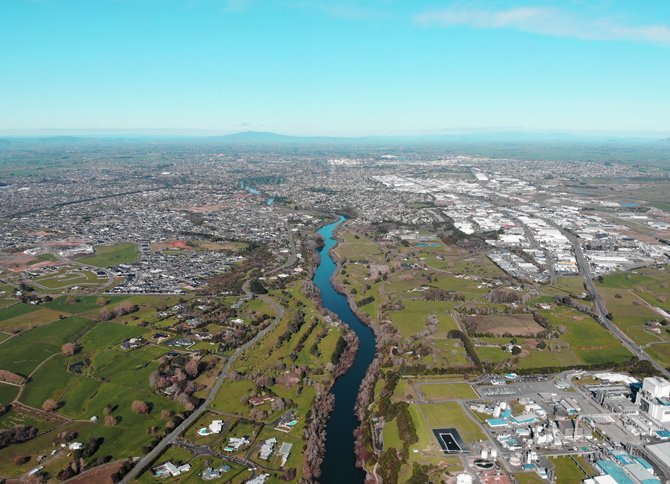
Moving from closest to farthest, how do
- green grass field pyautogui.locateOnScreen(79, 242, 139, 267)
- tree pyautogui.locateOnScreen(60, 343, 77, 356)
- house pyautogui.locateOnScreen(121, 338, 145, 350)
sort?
tree pyautogui.locateOnScreen(60, 343, 77, 356) → house pyautogui.locateOnScreen(121, 338, 145, 350) → green grass field pyautogui.locateOnScreen(79, 242, 139, 267)

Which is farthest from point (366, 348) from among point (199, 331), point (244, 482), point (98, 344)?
point (98, 344)

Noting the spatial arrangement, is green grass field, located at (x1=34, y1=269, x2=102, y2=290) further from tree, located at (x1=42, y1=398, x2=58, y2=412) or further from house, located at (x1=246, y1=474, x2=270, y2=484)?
house, located at (x1=246, y1=474, x2=270, y2=484)

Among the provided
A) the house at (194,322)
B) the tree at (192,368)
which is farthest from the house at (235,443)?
the house at (194,322)

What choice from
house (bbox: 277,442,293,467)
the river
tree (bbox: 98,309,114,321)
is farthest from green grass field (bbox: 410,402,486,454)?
tree (bbox: 98,309,114,321)

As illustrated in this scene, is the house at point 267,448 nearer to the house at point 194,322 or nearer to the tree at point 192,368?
the tree at point 192,368

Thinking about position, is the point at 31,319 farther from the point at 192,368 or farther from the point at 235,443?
the point at 235,443
